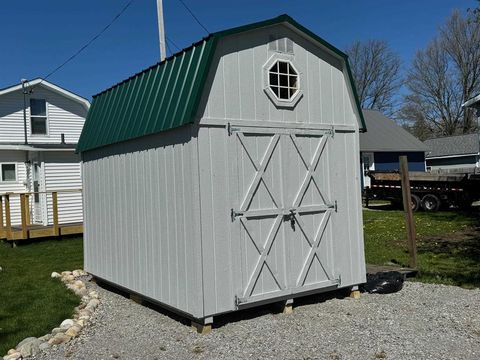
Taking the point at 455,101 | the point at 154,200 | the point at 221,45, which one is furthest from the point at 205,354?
the point at 455,101

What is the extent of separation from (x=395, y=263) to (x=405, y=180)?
71.2 inches

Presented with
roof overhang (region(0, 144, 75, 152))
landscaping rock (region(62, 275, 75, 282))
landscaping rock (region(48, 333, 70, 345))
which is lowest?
landscaping rock (region(48, 333, 70, 345))

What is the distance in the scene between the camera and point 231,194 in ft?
18.1

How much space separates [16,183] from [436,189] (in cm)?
1476

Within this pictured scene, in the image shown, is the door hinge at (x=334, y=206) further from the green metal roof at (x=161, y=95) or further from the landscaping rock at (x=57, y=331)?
the landscaping rock at (x=57, y=331)

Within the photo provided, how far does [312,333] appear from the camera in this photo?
5.21 metres

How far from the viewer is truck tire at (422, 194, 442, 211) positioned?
18.4 meters

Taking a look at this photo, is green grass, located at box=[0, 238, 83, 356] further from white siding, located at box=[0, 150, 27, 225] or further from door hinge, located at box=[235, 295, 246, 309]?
white siding, located at box=[0, 150, 27, 225]

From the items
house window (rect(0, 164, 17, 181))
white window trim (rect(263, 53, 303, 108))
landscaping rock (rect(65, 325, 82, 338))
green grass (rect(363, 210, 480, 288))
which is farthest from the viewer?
house window (rect(0, 164, 17, 181))

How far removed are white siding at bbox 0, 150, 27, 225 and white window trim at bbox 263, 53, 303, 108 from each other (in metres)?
14.1

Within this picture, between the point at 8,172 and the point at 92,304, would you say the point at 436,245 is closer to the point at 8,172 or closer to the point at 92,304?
the point at 92,304

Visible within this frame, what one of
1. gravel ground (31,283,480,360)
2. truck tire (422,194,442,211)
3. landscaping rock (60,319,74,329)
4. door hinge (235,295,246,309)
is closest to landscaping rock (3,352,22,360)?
gravel ground (31,283,480,360)

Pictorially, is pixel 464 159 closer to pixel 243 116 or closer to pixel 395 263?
pixel 395 263

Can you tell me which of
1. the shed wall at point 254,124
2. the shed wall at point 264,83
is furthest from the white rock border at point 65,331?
the shed wall at point 264,83
